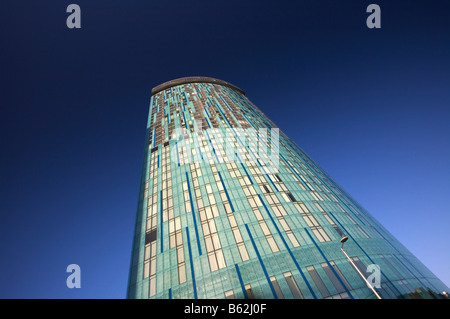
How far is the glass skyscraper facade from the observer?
33.2 m

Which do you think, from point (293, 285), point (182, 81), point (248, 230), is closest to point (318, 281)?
point (293, 285)

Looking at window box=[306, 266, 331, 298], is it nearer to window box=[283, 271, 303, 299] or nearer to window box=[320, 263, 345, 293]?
window box=[320, 263, 345, 293]

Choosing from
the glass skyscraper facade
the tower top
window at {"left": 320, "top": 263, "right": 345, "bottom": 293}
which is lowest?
window at {"left": 320, "top": 263, "right": 345, "bottom": 293}

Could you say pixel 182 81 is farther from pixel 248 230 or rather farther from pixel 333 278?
pixel 333 278

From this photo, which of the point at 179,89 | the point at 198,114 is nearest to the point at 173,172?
the point at 198,114

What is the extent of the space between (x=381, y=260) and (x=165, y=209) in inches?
1653

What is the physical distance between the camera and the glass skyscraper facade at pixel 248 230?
3322 cm

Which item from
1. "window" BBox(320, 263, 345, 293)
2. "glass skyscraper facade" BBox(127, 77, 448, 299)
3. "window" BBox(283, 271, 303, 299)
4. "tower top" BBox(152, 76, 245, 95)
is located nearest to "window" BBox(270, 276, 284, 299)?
"glass skyscraper facade" BBox(127, 77, 448, 299)

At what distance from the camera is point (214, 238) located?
39625 millimetres

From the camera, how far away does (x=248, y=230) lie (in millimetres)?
39906

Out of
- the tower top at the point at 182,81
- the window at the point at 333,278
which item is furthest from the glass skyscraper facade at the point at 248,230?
the tower top at the point at 182,81

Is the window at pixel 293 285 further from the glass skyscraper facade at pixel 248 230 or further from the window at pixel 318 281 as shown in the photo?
the window at pixel 318 281

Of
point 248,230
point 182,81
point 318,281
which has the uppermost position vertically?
point 182,81

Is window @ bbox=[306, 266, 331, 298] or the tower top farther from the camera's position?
the tower top
